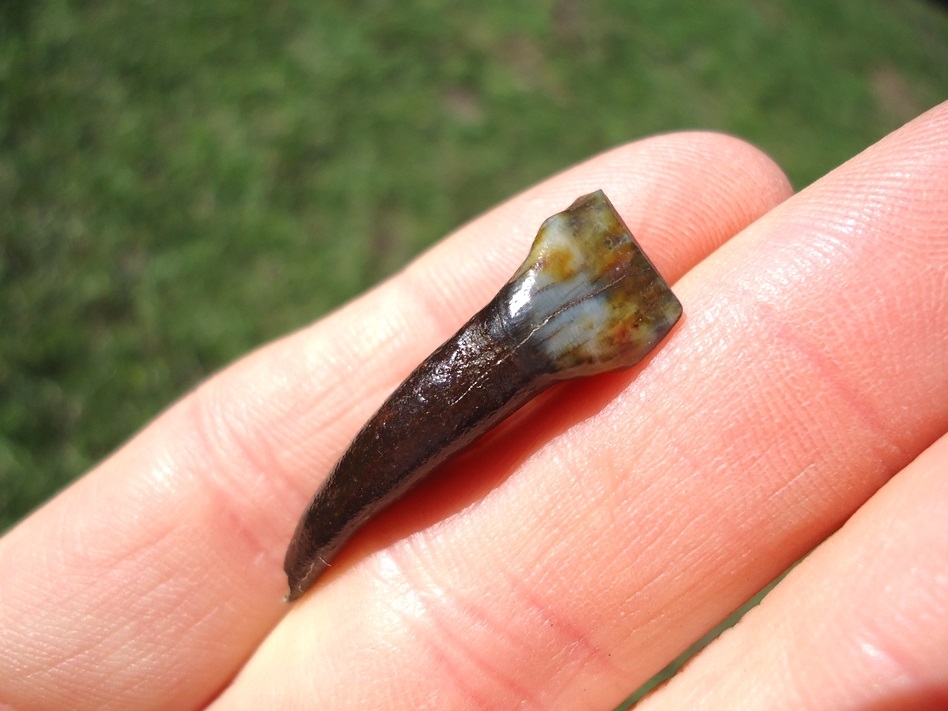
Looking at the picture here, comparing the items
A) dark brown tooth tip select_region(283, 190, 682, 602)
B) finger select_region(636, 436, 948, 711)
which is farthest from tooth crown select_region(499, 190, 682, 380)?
finger select_region(636, 436, 948, 711)

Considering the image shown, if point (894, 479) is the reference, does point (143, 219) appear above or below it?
above

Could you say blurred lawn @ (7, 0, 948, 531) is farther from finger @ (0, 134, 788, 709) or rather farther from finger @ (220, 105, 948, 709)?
finger @ (220, 105, 948, 709)

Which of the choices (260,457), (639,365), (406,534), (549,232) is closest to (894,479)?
(639,365)

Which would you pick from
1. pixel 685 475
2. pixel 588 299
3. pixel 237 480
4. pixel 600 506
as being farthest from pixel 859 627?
pixel 237 480

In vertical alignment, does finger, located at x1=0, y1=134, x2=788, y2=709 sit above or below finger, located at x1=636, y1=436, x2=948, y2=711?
above

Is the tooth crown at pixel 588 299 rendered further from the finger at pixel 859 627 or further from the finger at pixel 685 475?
the finger at pixel 859 627

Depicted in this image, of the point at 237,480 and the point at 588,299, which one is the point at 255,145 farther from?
the point at 588,299

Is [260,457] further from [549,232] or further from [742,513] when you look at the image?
[742,513]
